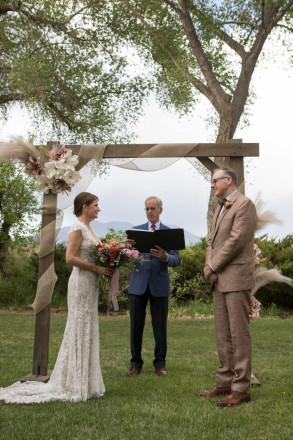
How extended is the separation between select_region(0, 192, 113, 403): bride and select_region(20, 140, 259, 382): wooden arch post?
1.03 metres

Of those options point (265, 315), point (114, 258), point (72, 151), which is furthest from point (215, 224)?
point (265, 315)

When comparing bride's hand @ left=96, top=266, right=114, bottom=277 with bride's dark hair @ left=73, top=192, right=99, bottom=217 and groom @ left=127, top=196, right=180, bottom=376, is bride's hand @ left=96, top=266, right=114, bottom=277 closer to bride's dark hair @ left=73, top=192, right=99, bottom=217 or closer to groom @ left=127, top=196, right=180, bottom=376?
bride's dark hair @ left=73, top=192, right=99, bottom=217

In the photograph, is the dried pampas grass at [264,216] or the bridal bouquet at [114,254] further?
the dried pampas grass at [264,216]

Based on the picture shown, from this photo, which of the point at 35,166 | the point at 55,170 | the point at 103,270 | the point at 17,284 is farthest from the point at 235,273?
the point at 17,284

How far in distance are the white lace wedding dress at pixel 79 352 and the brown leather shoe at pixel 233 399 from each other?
1.26m

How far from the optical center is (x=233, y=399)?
5.37 meters

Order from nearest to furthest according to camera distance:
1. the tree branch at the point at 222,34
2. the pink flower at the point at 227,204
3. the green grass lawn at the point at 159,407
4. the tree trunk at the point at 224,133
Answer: the green grass lawn at the point at 159,407 → the pink flower at the point at 227,204 → the tree trunk at the point at 224,133 → the tree branch at the point at 222,34

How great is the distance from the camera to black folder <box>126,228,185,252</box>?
20.6ft

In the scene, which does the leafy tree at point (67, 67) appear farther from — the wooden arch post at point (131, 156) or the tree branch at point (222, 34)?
the wooden arch post at point (131, 156)

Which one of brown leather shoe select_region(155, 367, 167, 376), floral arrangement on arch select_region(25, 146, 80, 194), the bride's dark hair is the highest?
floral arrangement on arch select_region(25, 146, 80, 194)

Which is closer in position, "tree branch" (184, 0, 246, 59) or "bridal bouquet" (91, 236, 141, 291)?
"bridal bouquet" (91, 236, 141, 291)

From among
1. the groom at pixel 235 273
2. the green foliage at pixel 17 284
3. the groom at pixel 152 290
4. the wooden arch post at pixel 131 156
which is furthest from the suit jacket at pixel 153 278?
the green foliage at pixel 17 284

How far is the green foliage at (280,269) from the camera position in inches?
628

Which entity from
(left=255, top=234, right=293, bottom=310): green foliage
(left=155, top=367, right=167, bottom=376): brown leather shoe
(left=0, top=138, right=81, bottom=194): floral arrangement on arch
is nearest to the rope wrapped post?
(left=0, top=138, right=81, bottom=194): floral arrangement on arch
